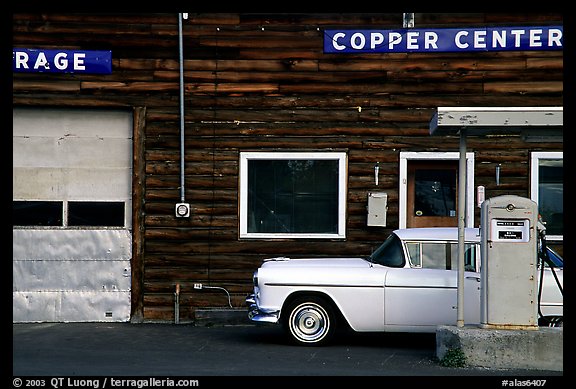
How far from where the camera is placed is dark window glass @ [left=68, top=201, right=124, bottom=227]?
15.3 metres

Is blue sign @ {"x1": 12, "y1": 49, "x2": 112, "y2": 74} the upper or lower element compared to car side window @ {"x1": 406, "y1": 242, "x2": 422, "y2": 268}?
upper

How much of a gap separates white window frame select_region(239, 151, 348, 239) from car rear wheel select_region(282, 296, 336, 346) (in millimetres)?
3020

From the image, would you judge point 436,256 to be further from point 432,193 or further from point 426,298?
point 432,193

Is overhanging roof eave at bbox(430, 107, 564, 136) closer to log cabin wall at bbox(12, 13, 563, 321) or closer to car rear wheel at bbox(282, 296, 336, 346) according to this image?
car rear wheel at bbox(282, 296, 336, 346)

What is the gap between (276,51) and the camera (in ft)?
49.7

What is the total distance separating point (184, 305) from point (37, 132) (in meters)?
3.78

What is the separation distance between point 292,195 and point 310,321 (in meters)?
3.51

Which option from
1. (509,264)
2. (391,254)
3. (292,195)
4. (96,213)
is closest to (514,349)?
(509,264)

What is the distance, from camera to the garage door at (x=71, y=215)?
15109 millimetres

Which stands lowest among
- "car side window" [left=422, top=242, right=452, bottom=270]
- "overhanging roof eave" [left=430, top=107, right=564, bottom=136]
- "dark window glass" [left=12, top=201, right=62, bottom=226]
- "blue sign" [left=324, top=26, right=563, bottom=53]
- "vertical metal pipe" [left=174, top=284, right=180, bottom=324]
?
"vertical metal pipe" [left=174, top=284, right=180, bottom=324]

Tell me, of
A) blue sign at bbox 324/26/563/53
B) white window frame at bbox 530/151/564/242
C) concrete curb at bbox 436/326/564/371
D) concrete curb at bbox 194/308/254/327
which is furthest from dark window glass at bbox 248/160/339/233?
concrete curb at bbox 436/326/564/371
